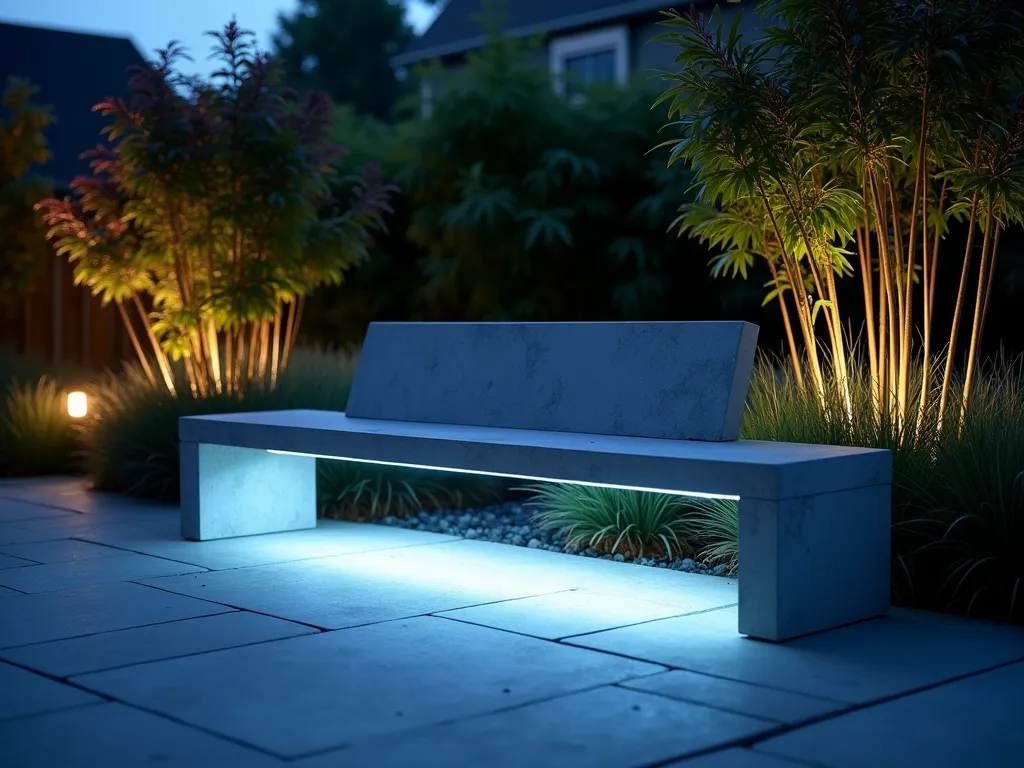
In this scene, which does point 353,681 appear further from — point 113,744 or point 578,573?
point 578,573

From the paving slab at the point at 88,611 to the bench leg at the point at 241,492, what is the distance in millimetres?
1156

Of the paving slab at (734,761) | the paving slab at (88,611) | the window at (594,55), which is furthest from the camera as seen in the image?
the window at (594,55)

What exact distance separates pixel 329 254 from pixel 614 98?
3370 mm

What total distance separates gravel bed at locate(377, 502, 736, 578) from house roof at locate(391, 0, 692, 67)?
894 centimetres

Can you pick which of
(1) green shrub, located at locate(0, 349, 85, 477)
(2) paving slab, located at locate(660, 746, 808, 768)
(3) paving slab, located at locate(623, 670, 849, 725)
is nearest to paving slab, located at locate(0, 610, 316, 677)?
(3) paving slab, located at locate(623, 670, 849, 725)

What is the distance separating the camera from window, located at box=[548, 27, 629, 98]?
15.6m

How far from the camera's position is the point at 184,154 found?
8.06 metres

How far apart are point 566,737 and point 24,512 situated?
5.12m

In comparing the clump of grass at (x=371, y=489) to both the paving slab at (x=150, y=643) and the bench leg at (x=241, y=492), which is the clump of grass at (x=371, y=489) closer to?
the bench leg at (x=241, y=492)

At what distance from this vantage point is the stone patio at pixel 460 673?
10.3ft

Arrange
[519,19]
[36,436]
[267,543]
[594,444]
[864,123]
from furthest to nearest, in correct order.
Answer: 1. [519,19]
2. [36,436]
3. [267,543]
4. [864,123]
5. [594,444]

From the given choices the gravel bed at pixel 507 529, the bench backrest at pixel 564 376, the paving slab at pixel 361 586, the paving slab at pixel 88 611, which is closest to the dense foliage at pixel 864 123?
the bench backrest at pixel 564 376

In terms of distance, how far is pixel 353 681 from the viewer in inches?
147

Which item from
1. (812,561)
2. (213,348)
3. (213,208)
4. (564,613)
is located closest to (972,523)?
(812,561)
